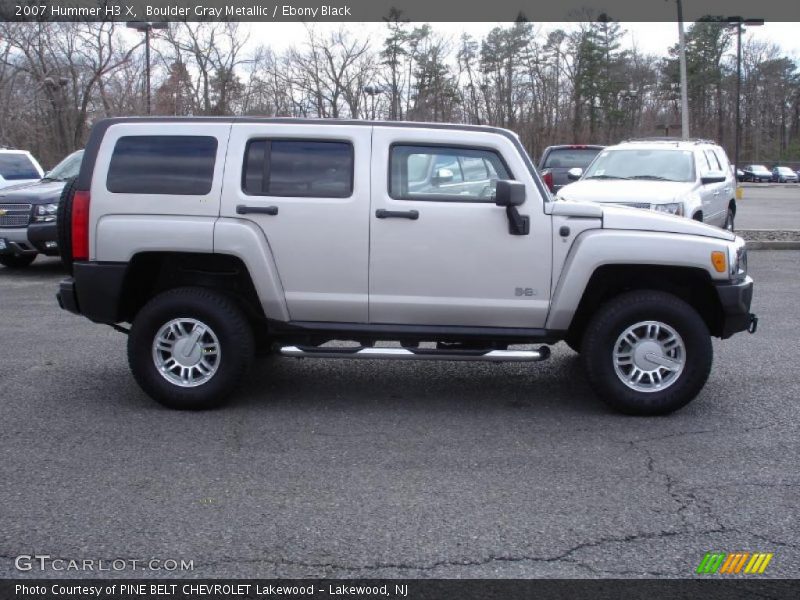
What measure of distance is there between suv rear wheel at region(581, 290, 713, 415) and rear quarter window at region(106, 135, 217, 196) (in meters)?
2.91

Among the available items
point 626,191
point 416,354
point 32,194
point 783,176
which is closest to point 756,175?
point 783,176

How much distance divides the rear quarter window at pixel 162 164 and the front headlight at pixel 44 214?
23.1 feet

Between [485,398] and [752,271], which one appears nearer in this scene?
[485,398]

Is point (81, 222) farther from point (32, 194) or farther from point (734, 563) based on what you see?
point (32, 194)

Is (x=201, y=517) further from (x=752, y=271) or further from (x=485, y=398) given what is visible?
(x=752, y=271)

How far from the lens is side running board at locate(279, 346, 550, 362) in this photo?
5.94 metres

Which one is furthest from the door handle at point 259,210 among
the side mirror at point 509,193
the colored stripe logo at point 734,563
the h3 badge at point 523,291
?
the colored stripe logo at point 734,563

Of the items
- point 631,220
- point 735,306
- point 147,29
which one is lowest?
point 735,306

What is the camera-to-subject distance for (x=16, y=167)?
1585 cm

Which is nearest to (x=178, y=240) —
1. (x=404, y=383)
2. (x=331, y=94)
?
(x=404, y=383)

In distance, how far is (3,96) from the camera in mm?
40562

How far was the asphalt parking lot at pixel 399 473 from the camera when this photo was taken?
12.9 feet

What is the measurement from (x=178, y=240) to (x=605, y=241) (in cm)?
287

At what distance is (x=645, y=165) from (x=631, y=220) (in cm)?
743
